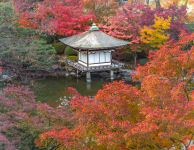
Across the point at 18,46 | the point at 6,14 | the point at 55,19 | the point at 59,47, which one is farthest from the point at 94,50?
the point at 6,14

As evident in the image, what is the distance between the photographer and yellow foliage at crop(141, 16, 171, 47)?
24000mm

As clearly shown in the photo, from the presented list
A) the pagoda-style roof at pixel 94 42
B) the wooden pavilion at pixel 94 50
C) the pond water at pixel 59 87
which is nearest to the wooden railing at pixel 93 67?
the wooden pavilion at pixel 94 50

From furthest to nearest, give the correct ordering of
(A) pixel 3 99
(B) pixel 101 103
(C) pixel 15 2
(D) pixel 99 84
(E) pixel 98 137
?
(C) pixel 15 2 → (D) pixel 99 84 → (A) pixel 3 99 → (B) pixel 101 103 → (E) pixel 98 137

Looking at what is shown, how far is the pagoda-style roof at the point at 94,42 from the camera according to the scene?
24.2 meters

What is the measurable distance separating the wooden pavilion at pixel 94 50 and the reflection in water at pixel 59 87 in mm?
974

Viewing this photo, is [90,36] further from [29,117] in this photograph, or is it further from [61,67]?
[29,117]

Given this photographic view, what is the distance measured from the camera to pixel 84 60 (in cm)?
2567

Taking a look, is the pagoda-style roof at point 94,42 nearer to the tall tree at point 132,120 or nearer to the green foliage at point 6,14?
the green foliage at point 6,14

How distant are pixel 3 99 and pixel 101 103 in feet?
12.4

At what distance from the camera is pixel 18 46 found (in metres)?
21.1

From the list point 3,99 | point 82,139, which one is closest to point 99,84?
point 3,99

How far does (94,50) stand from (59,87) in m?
4.36

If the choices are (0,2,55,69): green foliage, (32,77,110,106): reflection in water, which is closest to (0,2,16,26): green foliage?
(0,2,55,69): green foliage

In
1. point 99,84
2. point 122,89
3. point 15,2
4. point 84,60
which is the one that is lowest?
point 99,84
